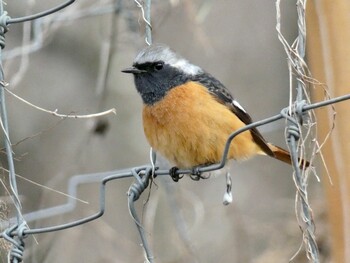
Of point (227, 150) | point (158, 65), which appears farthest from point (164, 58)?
point (227, 150)

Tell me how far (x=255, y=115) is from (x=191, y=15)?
6.53 ft

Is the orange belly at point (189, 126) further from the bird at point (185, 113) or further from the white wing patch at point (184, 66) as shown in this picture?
the white wing patch at point (184, 66)

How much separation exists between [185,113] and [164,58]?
0.39 meters

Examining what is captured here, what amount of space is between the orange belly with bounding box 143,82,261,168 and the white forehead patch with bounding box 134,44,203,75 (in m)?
0.17

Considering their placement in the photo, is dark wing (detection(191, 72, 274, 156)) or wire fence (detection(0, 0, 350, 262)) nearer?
wire fence (detection(0, 0, 350, 262))

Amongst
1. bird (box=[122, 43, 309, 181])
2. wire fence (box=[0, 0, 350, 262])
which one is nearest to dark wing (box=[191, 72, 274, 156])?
bird (box=[122, 43, 309, 181])

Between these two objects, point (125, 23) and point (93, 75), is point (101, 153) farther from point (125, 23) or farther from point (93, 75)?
point (125, 23)

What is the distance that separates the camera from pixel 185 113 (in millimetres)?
3562

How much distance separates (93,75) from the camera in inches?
267

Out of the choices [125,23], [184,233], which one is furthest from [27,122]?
[184,233]

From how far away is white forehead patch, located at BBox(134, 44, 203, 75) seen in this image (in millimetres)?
3760

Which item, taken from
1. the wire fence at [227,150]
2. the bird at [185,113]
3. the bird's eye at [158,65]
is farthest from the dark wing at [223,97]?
the wire fence at [227,150]

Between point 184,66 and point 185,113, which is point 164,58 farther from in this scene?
point 185,113

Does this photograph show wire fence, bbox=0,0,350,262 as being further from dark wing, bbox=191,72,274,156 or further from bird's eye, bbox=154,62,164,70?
bird's eye, bbox=154,62,164,70
